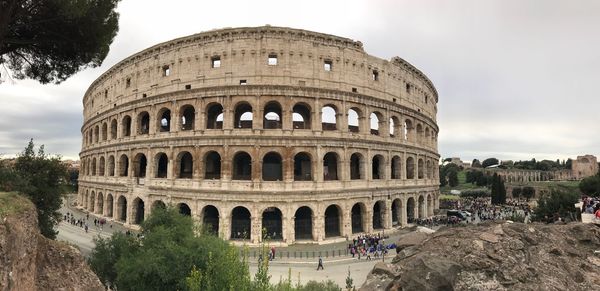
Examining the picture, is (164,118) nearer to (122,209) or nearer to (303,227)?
(122,209)

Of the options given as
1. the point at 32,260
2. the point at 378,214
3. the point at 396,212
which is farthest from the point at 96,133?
the point at 396,212

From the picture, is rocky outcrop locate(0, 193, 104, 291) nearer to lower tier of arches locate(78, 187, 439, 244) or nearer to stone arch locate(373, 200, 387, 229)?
lower tier of arches locate(78, 187, 439, 244)

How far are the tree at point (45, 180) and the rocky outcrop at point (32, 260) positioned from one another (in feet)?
37.4

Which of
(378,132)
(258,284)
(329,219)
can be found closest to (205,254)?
(258,284)

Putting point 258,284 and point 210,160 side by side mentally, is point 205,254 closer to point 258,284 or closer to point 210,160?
point 258,284

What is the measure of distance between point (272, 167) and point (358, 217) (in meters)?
8.77

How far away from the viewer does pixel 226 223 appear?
2311cm

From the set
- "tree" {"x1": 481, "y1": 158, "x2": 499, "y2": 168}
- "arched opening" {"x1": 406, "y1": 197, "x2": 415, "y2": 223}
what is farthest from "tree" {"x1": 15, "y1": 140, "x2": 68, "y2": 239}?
"tree" {"x1": 481, "y1": 158, "x2": 499, "y2": 168}

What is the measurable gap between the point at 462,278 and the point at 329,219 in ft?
52.5

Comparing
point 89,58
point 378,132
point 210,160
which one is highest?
point 89,58

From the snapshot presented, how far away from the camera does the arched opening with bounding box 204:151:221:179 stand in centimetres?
2656

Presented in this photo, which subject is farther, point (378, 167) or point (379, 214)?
point (378, 167)

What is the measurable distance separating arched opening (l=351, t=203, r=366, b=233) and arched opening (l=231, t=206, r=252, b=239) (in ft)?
29.3

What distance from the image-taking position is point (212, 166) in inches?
1083
